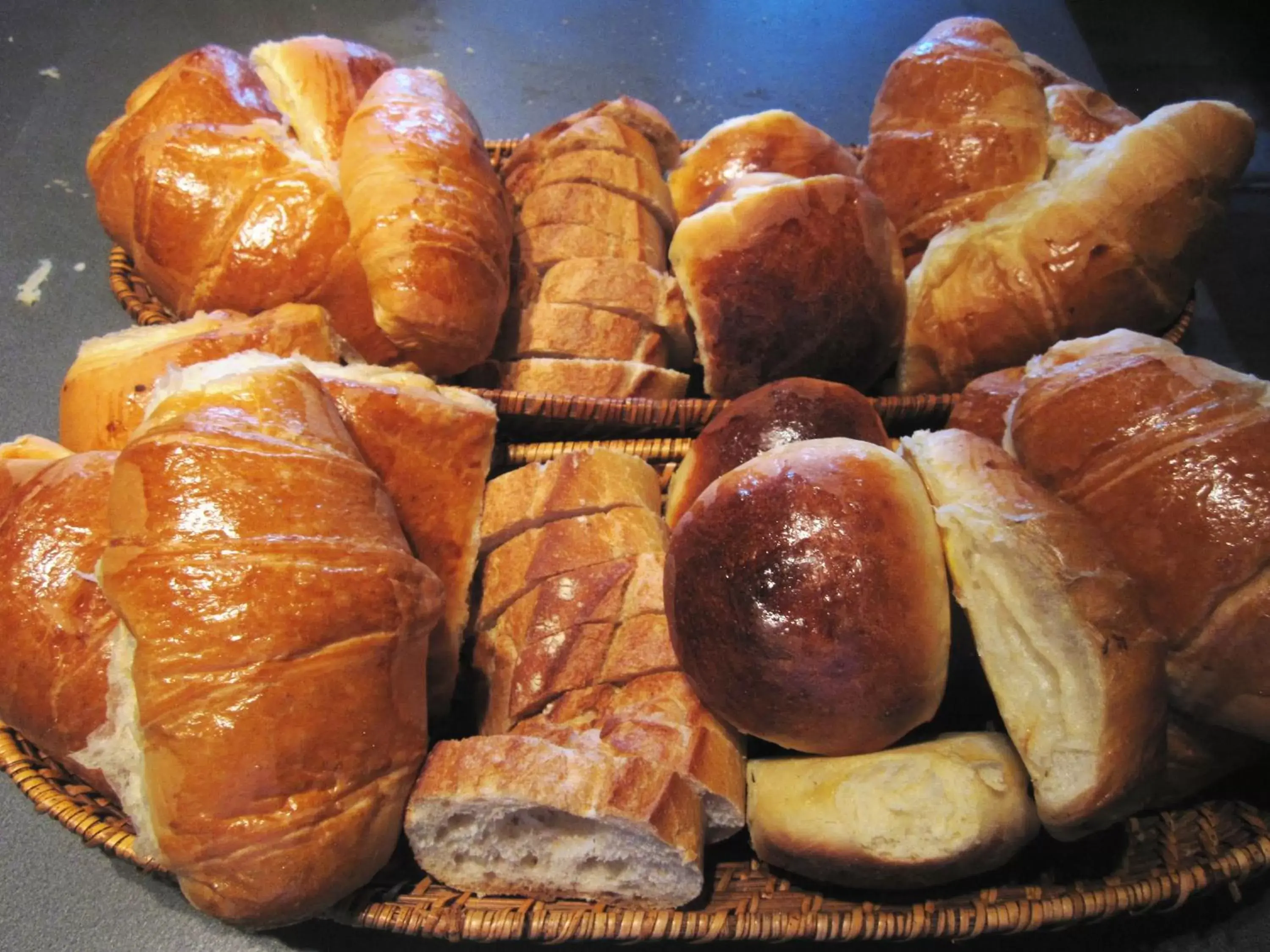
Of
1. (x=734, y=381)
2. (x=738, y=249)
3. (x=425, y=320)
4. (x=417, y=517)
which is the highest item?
(x=738, y=249)

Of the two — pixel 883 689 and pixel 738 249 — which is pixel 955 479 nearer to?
pixel 883 689

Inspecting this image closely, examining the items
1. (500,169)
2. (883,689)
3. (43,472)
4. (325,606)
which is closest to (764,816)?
(883,689)

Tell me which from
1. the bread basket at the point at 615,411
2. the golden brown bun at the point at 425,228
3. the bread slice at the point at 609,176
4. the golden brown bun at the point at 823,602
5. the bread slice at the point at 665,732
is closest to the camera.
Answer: the golden brown bun at the point at 823,602

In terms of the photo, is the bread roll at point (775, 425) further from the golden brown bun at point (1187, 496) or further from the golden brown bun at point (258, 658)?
the golden brown bun at point (258, 658)

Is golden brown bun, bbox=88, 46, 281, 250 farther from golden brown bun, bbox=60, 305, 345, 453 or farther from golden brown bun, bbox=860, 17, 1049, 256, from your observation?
golden brown bun, bbox=860, 17, 1049, 256

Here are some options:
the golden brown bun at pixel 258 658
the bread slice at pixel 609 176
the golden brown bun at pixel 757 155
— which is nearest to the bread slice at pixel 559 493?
the golden brown bun at pixel 258 658

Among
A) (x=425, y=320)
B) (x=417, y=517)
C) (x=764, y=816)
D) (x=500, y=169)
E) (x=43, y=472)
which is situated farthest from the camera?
(x=500, y=169)
